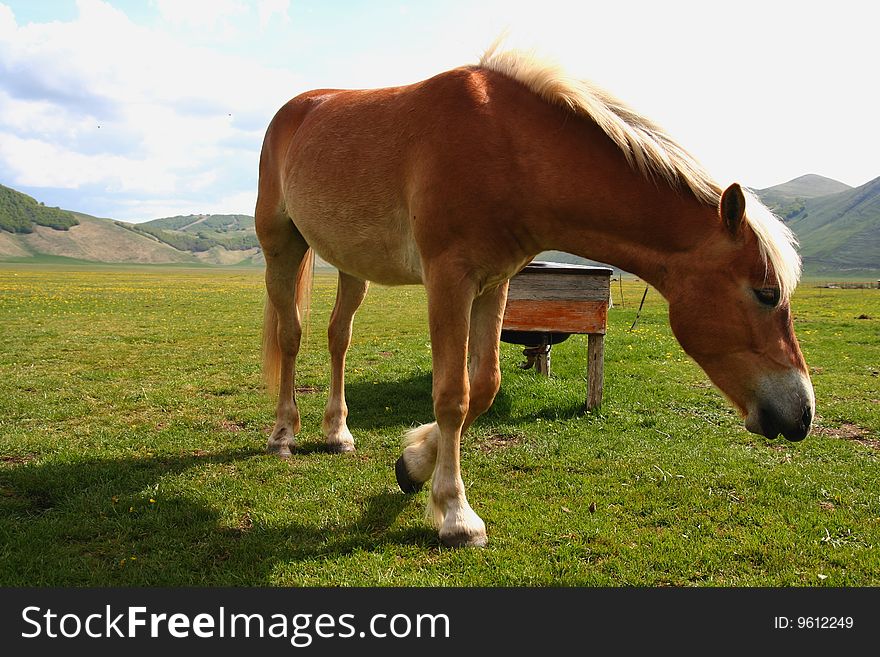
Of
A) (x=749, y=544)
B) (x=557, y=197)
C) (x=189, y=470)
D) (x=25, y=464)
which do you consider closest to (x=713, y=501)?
(x=749, y=544)

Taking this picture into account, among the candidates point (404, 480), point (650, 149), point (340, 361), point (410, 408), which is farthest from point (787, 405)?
point (410, 408)

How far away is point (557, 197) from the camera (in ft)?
11.0

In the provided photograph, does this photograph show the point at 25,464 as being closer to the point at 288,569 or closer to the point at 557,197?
the point at 288,569

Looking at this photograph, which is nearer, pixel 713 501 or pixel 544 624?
pixel 544 624

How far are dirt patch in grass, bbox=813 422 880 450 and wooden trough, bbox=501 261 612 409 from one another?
243 cm

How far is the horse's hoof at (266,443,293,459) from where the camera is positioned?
543cm

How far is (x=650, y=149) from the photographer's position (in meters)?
3.20

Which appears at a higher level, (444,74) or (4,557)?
(444,74)

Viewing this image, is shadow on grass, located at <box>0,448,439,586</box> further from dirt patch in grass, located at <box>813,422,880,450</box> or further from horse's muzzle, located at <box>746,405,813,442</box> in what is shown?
dirt patch in grass, located at <box>813,422,880,450</box>

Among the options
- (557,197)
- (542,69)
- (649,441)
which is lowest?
(649,441)

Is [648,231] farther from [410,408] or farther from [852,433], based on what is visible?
[852,433]

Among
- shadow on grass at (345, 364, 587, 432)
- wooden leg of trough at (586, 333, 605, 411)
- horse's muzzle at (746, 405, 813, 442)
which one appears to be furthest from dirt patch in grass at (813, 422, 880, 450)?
horse's muzzle at (746, 405, 813, 442)

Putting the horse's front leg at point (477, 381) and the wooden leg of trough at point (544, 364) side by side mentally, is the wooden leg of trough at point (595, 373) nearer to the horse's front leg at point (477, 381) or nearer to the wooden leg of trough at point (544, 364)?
the wooden leg of trough at point (544, 364)

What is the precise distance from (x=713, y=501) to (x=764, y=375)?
1724 millimetres
